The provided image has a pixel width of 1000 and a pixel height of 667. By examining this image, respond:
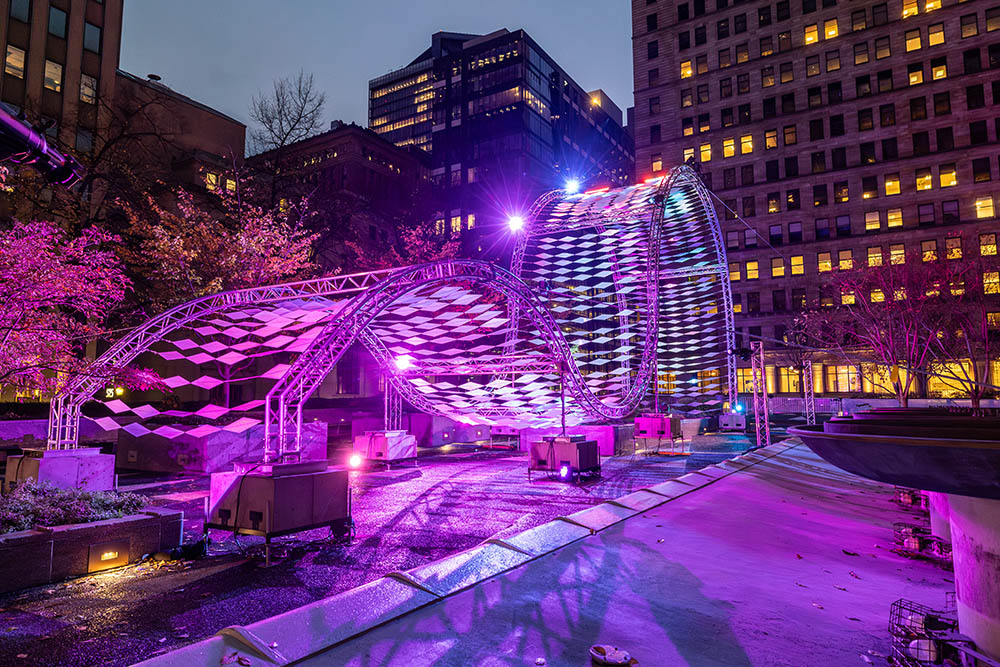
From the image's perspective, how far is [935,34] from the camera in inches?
2398

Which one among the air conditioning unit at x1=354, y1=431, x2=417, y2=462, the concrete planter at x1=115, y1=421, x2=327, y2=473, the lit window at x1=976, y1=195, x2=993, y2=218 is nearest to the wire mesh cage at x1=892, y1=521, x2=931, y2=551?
the air conditioning unit at x1=354, y1=431, x2=417, y2=462

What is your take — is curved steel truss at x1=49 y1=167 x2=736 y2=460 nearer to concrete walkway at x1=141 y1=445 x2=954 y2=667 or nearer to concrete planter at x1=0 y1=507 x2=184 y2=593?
concrete planter at x1=0 y1=507 x2=184 y2=593

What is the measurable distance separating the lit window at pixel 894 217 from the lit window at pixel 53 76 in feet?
241

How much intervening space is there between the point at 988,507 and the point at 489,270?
1469cm

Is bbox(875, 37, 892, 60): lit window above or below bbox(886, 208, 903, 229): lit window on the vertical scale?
above

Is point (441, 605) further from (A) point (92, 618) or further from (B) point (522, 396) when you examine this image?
(B) point (522, 396)

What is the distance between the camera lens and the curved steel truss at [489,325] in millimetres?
14969

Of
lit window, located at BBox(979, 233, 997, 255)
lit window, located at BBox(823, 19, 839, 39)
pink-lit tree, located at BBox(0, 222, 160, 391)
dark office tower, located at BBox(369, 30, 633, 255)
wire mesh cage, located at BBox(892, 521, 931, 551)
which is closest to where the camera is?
wire mesh cage, located at BBox(892, 521, 931, 551)

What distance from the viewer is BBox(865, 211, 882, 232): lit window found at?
201 feet

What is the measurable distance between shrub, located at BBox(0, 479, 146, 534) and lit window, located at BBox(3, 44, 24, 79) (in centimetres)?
4044

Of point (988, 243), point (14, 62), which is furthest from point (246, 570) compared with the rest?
point (988, 243)

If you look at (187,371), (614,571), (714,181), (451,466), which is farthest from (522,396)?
(714,181)

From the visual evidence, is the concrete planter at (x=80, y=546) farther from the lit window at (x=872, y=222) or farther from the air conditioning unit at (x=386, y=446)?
the lit window at (x=872, y=222)

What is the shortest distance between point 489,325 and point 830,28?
66.9 m
